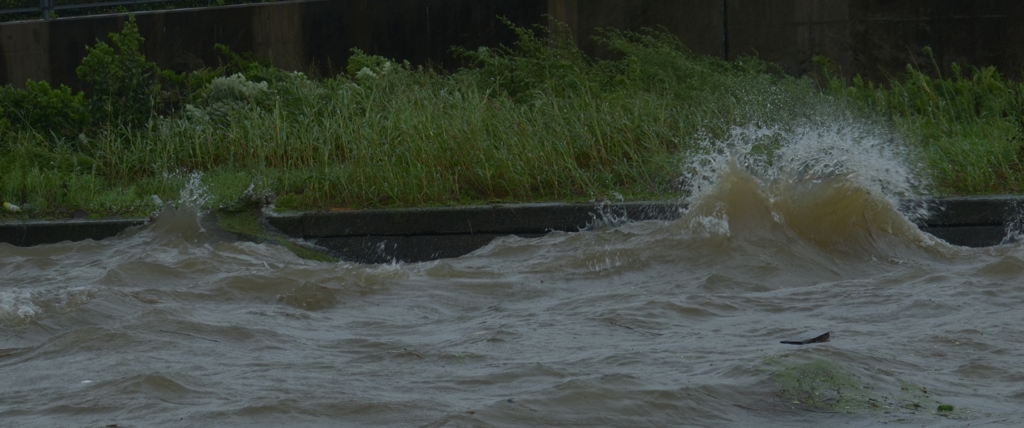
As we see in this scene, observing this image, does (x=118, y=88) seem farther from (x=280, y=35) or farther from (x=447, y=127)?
(x=447, y=127)

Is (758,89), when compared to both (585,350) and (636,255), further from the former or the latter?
(585,350)

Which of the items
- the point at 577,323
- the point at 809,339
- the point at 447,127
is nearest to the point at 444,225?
the point at 447,127

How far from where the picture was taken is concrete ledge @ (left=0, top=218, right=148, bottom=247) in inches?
285

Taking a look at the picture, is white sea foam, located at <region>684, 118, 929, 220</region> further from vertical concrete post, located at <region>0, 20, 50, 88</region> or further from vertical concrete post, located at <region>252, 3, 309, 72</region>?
vertical concrete post, located at <region>0, 20, 50, 88</region>

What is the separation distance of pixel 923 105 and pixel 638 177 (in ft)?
9.87

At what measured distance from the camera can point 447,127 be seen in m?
8.14

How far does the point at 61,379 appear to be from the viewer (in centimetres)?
401

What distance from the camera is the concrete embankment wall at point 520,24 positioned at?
10.5m

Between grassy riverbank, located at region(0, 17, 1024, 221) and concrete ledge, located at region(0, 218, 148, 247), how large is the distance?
349 mm

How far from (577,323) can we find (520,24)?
7.16 metres

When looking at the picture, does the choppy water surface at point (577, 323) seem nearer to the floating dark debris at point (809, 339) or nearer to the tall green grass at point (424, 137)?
the floating dark debris at point (809, 339)

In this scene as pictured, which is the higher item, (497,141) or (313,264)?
(497,141)

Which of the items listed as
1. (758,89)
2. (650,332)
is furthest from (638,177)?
(650,332)

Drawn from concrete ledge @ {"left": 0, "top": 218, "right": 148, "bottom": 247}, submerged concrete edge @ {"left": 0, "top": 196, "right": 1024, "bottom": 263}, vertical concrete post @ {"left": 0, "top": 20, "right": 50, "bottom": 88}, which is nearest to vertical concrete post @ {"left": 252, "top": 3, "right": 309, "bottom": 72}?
vertical concrete post @ {"left": 0, "top": 20, "right": 50, "bottom": 88}
